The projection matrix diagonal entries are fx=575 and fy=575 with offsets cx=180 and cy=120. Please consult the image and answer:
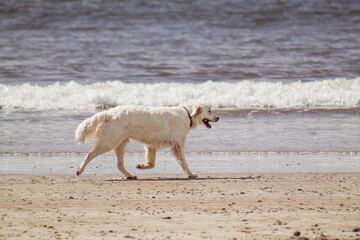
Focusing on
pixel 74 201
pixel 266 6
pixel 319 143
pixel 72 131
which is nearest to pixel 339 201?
pixel 74 201

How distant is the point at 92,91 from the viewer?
17953 mm

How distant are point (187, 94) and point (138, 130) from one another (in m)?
9.35

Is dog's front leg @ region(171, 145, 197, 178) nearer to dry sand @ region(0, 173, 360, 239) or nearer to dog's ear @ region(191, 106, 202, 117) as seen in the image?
dry sand @ region(0, 173, 360, 239)

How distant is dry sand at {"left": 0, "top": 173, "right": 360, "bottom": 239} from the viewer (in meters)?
5.38

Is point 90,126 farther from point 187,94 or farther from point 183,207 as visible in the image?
point 187,94

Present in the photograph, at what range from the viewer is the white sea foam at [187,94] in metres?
16.2

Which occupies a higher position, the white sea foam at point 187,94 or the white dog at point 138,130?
the white dog at point 138,130

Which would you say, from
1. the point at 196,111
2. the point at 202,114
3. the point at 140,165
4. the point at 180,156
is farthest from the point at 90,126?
the point at 202,114

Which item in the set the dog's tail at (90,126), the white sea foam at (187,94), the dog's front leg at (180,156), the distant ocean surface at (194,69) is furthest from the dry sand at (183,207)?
the white sea foam at (187,94)

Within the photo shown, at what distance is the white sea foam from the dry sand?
7998 mm

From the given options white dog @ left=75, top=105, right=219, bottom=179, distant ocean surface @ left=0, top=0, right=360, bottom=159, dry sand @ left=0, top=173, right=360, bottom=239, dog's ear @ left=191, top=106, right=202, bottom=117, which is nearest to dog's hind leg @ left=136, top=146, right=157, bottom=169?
white dog @ left=75, top=105, right=219, bottom=179

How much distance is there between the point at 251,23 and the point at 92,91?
16052 millimetres

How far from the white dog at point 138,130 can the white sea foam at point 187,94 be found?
23.9 feet

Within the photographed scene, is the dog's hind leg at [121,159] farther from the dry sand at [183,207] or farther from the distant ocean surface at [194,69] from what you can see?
the distant ocean surface at [194,69]
